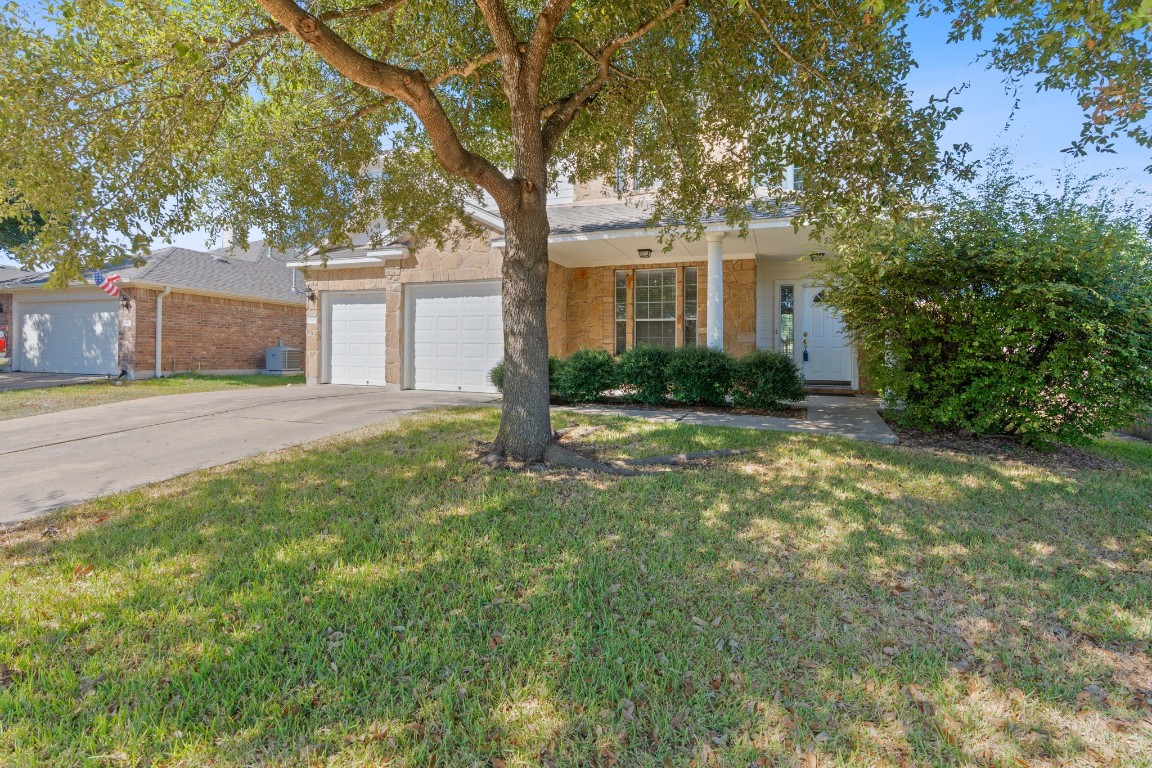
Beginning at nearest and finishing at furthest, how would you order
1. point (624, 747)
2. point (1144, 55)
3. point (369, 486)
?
point (624, 747) → point (1144, 55) → point (369, 486)

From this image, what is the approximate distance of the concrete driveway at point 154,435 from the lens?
514 centimetres

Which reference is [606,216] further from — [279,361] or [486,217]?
[279,361]

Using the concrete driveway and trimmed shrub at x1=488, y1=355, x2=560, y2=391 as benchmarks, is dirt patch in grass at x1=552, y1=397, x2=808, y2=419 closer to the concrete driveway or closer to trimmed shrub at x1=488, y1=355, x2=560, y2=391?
trimmed shrub at x1=488, y1=355, x2=560, y2=391

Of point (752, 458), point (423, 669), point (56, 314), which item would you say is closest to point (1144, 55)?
point (752, 458)

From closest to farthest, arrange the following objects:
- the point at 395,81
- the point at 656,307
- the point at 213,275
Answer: the point at 395,81, the point at 656,307, the point at 213,275

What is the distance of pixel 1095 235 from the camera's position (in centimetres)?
566

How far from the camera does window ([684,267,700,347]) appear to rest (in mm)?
12203

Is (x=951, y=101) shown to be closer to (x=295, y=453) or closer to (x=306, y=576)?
(x=306, y=576)

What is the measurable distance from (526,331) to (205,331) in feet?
49.9

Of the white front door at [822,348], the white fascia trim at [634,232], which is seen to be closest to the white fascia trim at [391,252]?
the white fascia trim at [634,232]

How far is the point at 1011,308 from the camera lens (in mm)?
6000

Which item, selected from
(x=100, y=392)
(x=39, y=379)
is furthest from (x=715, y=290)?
(x=39, y=379)

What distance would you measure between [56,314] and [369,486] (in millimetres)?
18044

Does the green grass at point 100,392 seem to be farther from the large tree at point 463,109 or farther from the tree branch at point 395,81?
the tree branch at point 395,81
